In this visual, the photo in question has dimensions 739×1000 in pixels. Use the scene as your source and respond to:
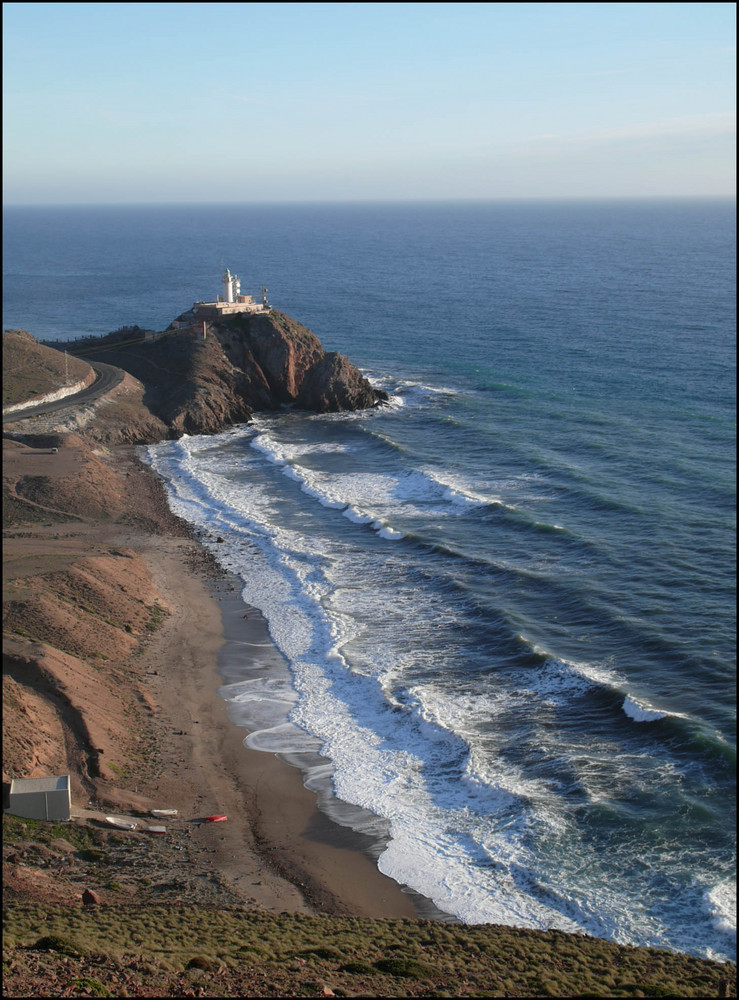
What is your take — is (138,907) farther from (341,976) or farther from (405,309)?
(405,309)

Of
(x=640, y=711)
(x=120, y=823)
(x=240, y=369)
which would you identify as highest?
(x=240, y=369)

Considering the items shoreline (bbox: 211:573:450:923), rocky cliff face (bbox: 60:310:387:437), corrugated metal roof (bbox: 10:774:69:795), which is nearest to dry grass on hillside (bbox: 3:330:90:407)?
rocky cliff face (bbox: 60:310:387:437)

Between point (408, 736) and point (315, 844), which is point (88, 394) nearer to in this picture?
point (408, 736)

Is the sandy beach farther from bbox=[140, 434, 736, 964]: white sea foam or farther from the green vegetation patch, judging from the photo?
the green vegetation patch

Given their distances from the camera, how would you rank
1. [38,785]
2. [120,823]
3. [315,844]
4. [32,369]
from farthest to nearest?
[32,369]
[315,844]
[120,823]
[38,785]

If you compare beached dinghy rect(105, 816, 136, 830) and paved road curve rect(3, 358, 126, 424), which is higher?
paved road curve rect(3, 358, 126, 424)

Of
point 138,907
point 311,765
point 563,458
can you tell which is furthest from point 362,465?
point 138,907

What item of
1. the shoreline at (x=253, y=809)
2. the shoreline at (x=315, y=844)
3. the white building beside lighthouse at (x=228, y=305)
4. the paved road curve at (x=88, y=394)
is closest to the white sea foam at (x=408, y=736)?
the shoreline at (x=315, y=844)

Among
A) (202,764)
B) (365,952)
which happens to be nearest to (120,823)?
(202,764)
